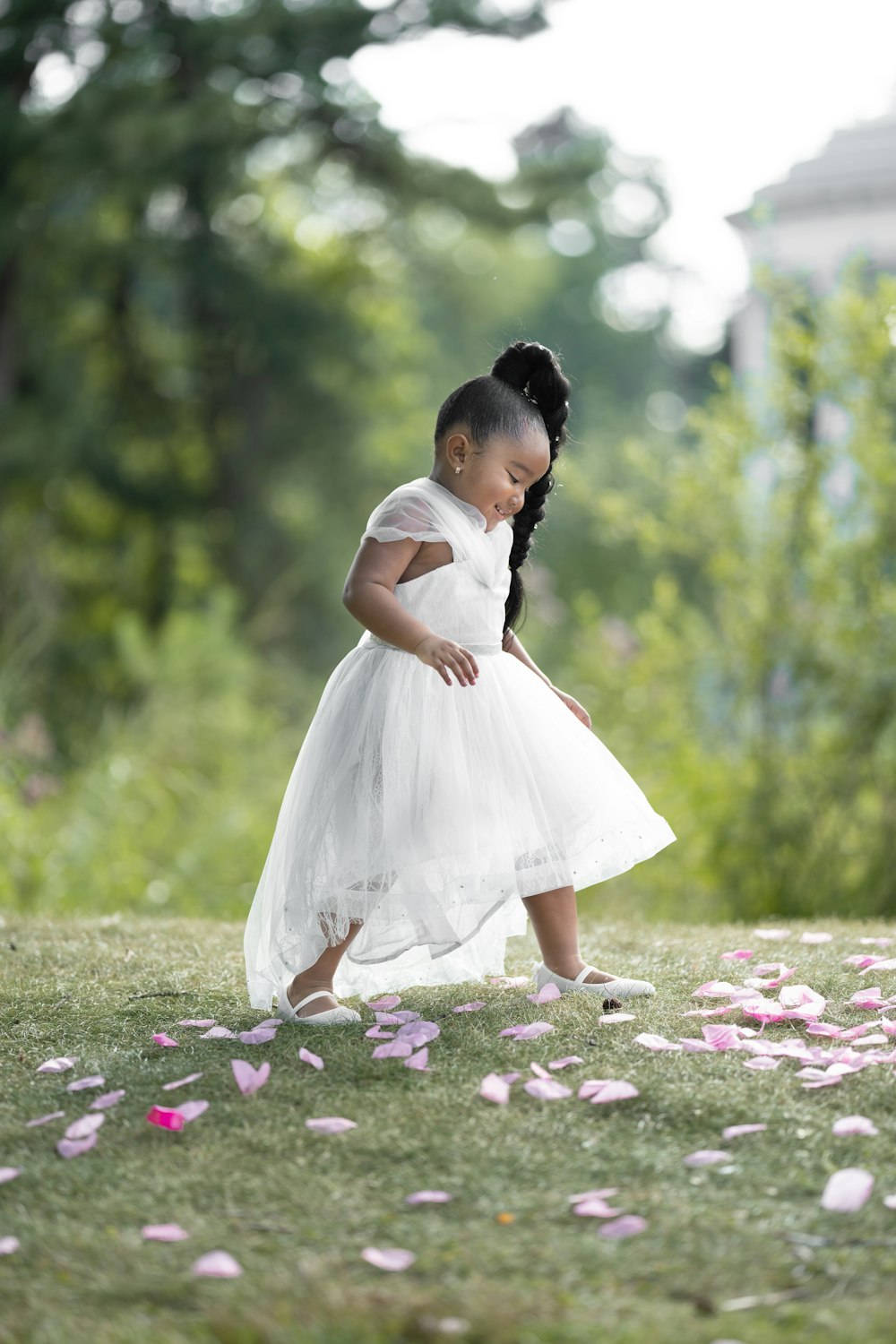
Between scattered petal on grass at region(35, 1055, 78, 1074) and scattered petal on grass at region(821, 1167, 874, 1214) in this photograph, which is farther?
scattered petal on grass at region(35, 1055, 78, 1074)

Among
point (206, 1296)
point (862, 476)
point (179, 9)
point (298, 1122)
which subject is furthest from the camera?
point (179, 9)

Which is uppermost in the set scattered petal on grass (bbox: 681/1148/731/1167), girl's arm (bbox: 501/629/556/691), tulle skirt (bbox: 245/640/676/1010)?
girl's arm (bbox: 501/629/556/691)

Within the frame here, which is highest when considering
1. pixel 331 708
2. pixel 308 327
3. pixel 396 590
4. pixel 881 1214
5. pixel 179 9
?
pixel 179 9

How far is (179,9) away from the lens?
10273mm

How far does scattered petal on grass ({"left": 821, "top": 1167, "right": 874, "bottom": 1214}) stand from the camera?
178 cm

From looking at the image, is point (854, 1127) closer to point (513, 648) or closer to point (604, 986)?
point (604, 986)

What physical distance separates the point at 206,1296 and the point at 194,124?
9.04 metres

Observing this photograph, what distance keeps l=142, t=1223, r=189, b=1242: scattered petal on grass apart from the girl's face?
5.27ft

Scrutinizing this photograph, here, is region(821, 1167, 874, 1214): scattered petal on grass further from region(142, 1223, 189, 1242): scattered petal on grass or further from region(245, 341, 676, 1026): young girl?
region(245, 341, 676, 1026): young girl

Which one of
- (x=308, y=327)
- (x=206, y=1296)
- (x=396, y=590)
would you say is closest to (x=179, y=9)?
(x=308, y=327)

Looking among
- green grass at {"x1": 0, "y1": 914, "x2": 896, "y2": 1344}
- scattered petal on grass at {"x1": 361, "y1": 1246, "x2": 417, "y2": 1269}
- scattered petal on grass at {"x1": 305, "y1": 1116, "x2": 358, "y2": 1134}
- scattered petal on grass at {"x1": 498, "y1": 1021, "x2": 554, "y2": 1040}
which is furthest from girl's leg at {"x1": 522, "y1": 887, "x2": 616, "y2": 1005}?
scattered petal on grass at {"x1": 361, "y1": 1246, "x2": 417, "y2": 1269}

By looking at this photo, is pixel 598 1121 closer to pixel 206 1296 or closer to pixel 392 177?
pixel 206 1296

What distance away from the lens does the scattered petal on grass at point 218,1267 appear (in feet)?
5.42

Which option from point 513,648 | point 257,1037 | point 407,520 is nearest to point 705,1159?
point 257,1037
